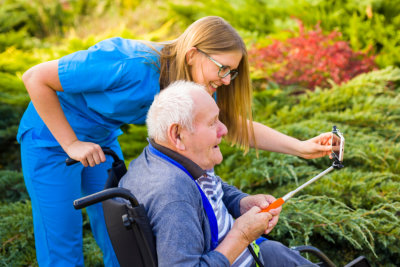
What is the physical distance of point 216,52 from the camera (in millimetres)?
1758

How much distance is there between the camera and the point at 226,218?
165 cm

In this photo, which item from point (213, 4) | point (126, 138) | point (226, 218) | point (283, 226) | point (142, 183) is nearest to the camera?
point (142, 183)

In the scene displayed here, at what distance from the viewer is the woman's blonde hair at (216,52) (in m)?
1.76

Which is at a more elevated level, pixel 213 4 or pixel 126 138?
pixel 213 4

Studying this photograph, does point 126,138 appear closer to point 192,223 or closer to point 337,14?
point 192,223

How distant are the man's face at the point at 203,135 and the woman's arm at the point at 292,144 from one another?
67cm

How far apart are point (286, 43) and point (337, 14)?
1.14 metres

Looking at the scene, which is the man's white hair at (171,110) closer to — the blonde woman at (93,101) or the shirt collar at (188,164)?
the shirt collar at (188,164)

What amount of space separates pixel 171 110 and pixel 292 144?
0.88 meters

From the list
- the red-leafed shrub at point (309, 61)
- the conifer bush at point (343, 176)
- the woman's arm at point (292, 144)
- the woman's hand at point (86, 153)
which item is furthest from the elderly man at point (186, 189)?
the red-leafed shrub at point (309, 61)

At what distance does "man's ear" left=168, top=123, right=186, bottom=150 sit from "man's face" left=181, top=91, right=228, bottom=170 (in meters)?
0.01

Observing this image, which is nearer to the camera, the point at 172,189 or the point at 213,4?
the point at 172,189

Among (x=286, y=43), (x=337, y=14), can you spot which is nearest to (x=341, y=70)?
(x=286, y=43)

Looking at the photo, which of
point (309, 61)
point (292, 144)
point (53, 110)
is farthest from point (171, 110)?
point (309, 61)
